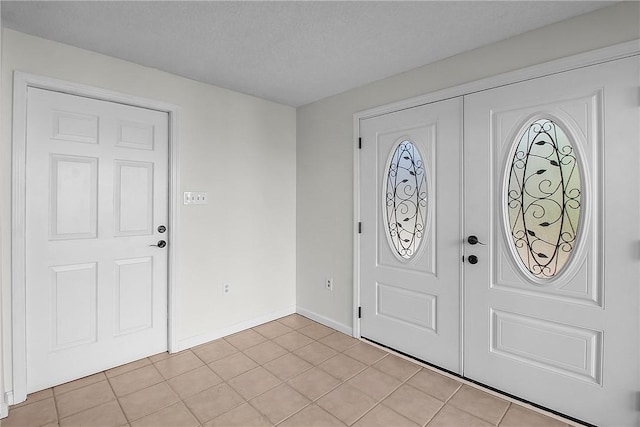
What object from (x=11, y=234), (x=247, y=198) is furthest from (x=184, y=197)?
(x=11, y=234)

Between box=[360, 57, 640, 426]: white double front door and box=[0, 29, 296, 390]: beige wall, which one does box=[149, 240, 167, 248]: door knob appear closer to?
box=[0, 29, 296, 390]: beige wall

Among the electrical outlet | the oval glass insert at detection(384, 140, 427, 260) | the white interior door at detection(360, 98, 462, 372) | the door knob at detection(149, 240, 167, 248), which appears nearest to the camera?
the white interior door at detection(360, 98, 462, 372)

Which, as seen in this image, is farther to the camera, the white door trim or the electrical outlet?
the electrical outlet

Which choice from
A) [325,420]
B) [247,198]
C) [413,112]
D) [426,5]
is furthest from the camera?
[247,198]

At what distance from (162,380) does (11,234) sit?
141 centimetres

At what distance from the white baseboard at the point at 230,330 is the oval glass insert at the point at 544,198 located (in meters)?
2.48

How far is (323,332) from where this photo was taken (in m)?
3.23

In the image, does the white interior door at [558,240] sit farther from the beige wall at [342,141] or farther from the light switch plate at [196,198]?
the light switch plate at [196,198]

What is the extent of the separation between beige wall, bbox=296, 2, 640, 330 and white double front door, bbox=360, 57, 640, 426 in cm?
19

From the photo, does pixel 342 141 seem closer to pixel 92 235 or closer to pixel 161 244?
pixel 161 244

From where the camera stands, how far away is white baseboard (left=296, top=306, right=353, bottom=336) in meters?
3.19

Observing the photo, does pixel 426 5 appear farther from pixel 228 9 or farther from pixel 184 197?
pixel 184 197

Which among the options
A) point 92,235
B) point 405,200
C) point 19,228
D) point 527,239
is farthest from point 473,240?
point 19,228

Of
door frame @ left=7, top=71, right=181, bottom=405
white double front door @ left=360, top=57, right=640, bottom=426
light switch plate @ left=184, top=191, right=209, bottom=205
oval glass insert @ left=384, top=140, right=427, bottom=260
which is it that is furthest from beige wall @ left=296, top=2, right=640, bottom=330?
door frame @ left=7, top=71, right=181, bottom=405
